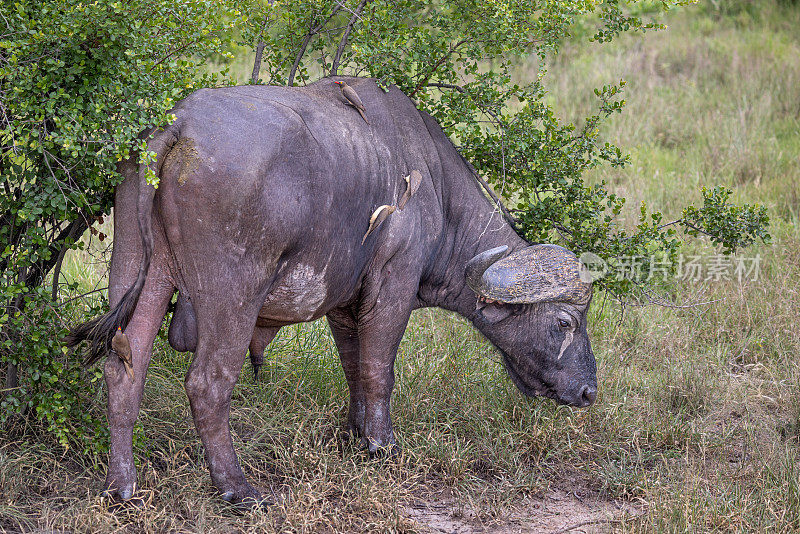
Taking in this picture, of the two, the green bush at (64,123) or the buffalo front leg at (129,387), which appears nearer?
the green bush at (64,123)

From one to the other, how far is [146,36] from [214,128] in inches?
22.4

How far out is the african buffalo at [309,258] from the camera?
142 inches

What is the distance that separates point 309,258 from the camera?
3.90 metres

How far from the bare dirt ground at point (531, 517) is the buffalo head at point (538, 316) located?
2.26 feet

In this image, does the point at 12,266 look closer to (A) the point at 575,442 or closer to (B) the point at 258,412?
(B) the point at 258,412

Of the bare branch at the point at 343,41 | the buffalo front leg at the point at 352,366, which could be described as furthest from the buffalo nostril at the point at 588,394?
the bare branch at the point at 343,41

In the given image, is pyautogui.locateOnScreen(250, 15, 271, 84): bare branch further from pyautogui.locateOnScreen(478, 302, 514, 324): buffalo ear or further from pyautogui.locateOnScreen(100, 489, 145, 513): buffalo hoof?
pyautogui.locateOnScreen(100, 489, 145, 513): buffalo hoof

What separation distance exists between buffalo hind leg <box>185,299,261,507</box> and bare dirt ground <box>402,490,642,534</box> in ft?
3.29

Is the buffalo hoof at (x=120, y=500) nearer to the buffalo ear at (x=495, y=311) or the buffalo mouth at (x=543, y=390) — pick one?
the buffalo ear at (x=495, y=311)

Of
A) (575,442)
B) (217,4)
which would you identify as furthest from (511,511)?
(217,4)

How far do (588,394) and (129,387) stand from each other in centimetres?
259

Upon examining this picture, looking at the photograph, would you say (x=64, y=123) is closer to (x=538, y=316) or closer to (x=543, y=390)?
(x=538, y=316)

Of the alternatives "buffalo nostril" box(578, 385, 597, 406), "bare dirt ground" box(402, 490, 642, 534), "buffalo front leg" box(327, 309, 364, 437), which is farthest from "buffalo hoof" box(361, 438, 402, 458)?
"buffalo nostril" box(578, 385, 597, 406)

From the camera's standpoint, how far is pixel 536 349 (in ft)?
15.9
